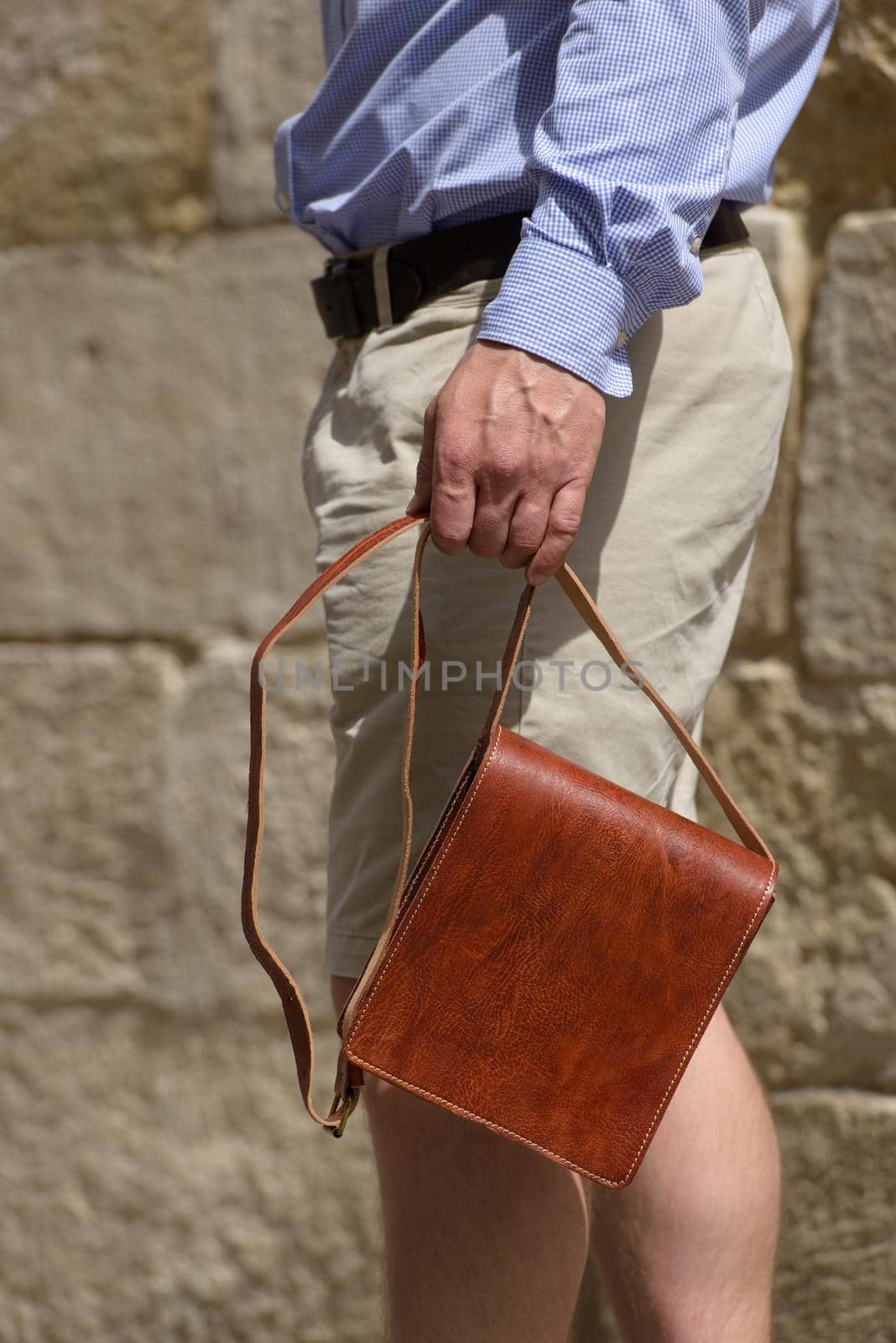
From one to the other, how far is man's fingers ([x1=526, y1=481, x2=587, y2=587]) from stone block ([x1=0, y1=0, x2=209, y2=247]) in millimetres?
1102

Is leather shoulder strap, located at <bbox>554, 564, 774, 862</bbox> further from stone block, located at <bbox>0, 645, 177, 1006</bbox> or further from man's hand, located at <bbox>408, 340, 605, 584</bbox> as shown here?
stone block, located at <bbox>0, 645, 177, 1006</bbox>

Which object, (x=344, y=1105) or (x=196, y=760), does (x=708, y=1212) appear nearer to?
(x=344, y=1105)

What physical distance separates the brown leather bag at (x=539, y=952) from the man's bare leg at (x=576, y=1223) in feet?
0.30

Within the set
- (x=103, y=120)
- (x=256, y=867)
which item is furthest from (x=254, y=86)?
(x=256, y=867)

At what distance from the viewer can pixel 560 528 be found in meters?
0.89

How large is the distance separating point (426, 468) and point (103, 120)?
1.20 metres

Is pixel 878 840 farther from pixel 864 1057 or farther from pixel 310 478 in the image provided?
pixel 310 478

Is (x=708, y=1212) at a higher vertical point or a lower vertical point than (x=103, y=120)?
lower

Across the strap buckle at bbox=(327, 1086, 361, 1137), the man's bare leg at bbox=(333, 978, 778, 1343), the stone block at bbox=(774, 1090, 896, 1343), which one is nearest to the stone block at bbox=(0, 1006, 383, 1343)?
the stone block at bbox=(774, 1090, 896, 1343)

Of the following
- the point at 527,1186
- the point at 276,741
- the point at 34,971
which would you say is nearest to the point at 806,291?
the point at 276,741

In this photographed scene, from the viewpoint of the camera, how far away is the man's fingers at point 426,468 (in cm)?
90

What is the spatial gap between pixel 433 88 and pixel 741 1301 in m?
1.12

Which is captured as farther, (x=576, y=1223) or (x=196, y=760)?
(x=196, y=760)

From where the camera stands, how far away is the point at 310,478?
1.14m
